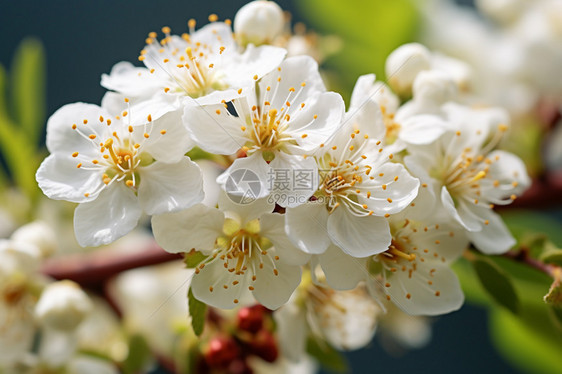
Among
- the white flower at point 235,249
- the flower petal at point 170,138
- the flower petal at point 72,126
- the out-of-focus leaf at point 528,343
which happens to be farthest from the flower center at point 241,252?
the out-of-focus leaf at point 528,343

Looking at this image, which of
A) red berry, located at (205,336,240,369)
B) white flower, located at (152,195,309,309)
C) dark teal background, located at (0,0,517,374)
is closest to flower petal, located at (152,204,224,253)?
white flower, located at (152,195,309,309)

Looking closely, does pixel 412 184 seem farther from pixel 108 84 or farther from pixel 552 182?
pixel 552 182

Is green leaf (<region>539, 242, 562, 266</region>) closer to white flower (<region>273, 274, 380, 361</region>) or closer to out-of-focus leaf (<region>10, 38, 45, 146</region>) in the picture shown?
white flower (<region>273, 274, 380, 361</region>)

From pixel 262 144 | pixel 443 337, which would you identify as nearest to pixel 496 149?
pixel 262 144

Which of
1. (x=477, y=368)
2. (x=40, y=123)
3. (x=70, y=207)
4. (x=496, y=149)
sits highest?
(x=496, y=149)

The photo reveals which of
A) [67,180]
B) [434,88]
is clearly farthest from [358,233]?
[67,180]
